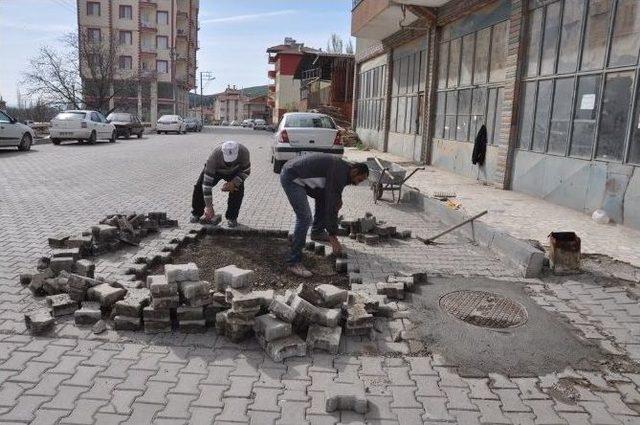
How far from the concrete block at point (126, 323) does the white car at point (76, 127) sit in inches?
836

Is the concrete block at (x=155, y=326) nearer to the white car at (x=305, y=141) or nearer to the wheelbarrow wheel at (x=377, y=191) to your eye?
the wheelbarrow wheel at (x=377, y=191)

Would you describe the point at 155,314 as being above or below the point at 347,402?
above

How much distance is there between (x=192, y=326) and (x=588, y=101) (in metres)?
7.76

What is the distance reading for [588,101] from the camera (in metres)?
8.72

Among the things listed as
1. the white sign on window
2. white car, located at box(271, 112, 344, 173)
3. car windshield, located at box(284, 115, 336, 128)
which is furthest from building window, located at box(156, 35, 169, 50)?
the white sign on window

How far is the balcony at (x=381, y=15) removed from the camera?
585 inches

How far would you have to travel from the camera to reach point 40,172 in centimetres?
1303

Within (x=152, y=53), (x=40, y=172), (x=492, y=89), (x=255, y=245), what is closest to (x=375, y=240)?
(x=255, y=245)

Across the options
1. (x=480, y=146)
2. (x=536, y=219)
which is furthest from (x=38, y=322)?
(x=480, y=146)

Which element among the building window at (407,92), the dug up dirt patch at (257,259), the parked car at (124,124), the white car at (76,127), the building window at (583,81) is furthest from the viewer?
the parked car at (124,124)

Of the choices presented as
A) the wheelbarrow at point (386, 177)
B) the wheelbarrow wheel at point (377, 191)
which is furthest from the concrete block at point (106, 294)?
the wheelbarrow wheel at point (377, 191)

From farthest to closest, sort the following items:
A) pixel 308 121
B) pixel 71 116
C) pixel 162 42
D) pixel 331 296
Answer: pixel 162 42 → pixel 71 116 → pixel 308 121 → pixel 331 296

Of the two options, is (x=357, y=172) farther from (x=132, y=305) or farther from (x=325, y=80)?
(x=325, y=80)

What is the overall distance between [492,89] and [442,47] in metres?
3.99
